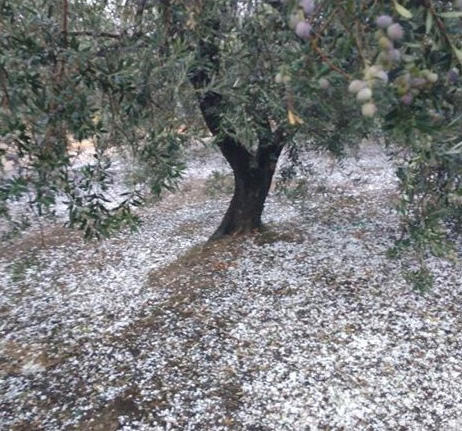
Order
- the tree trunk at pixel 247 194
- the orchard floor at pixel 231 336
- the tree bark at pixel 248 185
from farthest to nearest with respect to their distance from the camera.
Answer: the tree trunk at pixel 247 194
the tree bark at pixel 248 185
the orchard floor at pixel 231 336

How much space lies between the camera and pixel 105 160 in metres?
2.98

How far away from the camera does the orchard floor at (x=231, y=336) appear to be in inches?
158

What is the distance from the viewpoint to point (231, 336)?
5.00 meters

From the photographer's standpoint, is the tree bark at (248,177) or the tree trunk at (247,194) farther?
the tree trunk at (247,194)

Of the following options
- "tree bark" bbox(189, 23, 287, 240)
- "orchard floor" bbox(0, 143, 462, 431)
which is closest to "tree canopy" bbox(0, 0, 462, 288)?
"orchard floor" bbox(0, 143, 462, 431)

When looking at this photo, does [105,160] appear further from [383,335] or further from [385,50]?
[383,335]

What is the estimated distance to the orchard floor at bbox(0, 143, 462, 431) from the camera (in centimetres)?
402

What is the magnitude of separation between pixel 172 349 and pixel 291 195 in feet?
11.2

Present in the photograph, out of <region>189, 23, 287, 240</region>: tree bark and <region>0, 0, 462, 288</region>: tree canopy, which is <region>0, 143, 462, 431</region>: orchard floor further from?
<region>0, 0, 462, 288</region>: tree canopy

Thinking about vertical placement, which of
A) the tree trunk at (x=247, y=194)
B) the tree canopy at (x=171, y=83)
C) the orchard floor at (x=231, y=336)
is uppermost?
the tree canopy at (x=171, y=83)

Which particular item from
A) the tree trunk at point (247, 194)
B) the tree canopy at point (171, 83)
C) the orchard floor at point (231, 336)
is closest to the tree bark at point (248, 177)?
the tree trunk at point (247, 194)

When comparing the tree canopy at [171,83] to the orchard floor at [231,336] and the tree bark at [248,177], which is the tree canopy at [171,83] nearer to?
the orchard floor at [231,336]

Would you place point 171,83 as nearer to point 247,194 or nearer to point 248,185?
point 248,185

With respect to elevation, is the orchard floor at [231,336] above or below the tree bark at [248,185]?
below
